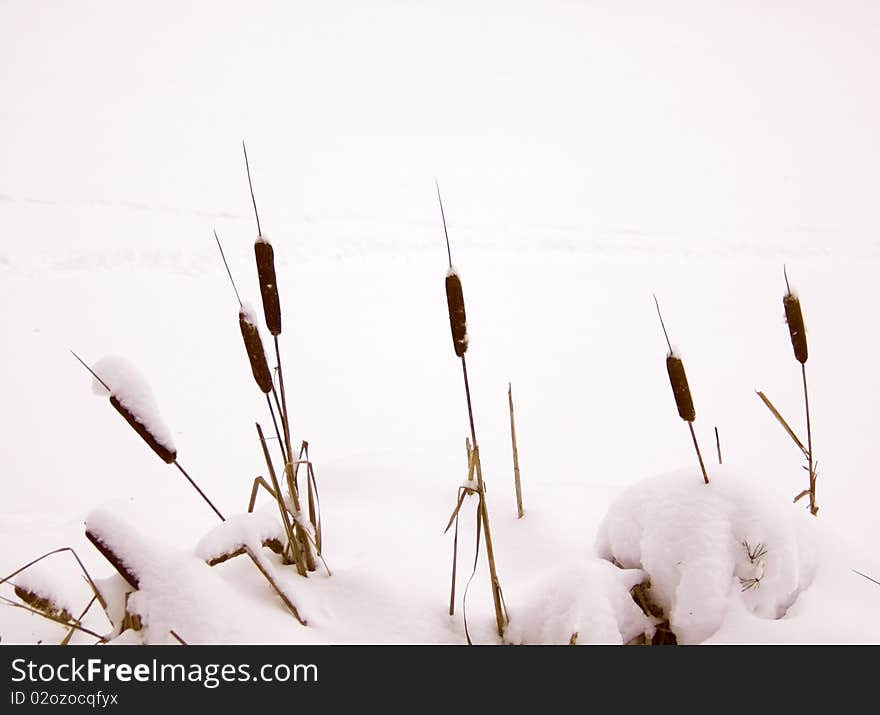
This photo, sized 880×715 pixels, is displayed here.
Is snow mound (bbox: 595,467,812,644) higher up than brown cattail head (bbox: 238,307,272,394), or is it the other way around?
brown cattail head (bbox: 238,307,272,394)

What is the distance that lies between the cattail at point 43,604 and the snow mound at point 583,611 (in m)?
0.57

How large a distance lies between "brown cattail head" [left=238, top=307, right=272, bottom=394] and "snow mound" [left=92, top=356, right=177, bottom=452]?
4.4 inches

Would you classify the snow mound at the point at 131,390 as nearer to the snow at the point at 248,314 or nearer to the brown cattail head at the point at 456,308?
the snow at the point at 248,314

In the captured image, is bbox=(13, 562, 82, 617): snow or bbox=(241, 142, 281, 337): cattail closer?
bbox=(241, 142, 281, 337): cattail

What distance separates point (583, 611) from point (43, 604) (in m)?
0.68

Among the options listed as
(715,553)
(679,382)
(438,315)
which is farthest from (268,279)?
(438,315)

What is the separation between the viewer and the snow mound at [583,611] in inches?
28.3

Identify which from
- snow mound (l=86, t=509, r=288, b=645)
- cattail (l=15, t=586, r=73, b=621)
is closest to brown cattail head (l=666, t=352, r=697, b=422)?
snow mound (l=86, t=509, r=288, b=645)

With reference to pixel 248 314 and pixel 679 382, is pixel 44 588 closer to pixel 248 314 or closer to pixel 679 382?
pixel 248 314

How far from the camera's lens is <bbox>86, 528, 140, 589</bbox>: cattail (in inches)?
28.0

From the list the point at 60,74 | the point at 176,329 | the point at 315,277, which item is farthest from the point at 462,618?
the point at 60,74

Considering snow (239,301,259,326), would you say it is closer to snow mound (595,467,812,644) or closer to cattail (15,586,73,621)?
cattail (15,586,73,621)

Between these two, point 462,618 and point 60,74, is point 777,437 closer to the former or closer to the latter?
point 462,618

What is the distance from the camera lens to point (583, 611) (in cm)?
73
